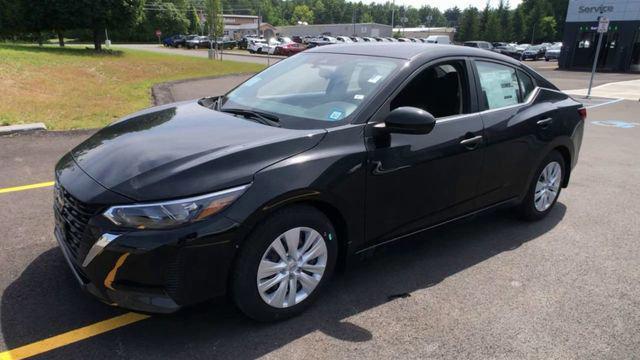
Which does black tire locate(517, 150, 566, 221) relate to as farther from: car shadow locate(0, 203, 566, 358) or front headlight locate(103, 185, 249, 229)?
front headlight locate(103, 185, 249, 229)

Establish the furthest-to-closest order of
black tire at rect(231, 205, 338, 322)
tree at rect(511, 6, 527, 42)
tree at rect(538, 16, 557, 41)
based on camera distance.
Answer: tree at rect(538, 16, 557, 41) → tree at rect(511, 6, 527, 42) → black tire at rect(231, 205, 338, 322)

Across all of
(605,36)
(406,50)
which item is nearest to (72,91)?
(406,50)

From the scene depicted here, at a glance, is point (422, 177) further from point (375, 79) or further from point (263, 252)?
point (263, 252)

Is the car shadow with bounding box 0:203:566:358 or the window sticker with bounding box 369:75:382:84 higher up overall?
the window sticker with bounding box 369:75:382:84

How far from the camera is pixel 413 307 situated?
3303mm

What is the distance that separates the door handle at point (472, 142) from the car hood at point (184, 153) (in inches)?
48.8

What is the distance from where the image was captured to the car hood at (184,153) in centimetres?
261

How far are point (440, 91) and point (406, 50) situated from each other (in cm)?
40

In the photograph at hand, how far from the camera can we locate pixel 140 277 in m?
2.54

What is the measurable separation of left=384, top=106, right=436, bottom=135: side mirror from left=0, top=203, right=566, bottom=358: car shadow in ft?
2.89

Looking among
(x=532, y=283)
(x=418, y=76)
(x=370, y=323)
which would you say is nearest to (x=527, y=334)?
(x=532, y=283)

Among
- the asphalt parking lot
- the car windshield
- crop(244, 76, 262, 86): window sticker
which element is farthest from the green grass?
the car windshield

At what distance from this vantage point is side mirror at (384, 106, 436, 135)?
309 centimetres

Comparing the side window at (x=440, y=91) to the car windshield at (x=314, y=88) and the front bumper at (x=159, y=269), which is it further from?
the front bumper at (x=159, y=269)
